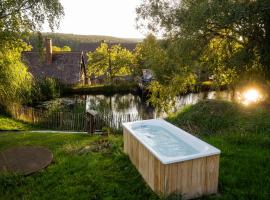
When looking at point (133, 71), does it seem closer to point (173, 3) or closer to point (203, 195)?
point (173, 3)

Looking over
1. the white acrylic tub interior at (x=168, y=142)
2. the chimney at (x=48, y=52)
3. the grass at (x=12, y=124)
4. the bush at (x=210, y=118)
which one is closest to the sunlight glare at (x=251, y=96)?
the bush at (x=210, y=118)

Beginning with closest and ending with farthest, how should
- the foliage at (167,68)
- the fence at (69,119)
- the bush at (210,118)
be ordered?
the bush at (210,118) < the fence at (69,119) < the foliage at (167,68)

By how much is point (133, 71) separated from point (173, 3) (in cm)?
1792

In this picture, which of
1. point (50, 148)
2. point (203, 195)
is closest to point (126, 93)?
point (50, 148)

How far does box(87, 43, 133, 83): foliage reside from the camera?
28.6m

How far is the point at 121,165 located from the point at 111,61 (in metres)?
23.0

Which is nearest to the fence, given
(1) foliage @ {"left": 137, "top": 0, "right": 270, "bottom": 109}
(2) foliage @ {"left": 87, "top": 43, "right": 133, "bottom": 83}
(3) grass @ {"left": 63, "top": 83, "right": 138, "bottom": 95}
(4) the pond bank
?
(1) foliage @ {"left": 137, "top": 0, "right": 270, "bottom": 109}

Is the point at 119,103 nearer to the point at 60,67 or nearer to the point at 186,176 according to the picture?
the point at 60,67

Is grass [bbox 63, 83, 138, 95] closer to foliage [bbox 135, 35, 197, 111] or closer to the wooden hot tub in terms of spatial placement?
foliage [bbox 135, 35, 197, 111]

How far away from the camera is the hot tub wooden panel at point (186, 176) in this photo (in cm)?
487

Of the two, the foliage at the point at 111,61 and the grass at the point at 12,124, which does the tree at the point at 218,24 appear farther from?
the foliage at the point at 111,61

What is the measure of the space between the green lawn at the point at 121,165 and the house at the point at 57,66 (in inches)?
700

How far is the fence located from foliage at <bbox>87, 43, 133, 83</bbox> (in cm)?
1508

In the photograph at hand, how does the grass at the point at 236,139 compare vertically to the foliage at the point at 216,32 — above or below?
below
